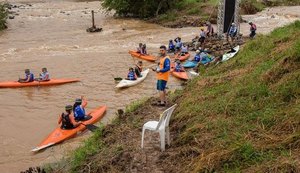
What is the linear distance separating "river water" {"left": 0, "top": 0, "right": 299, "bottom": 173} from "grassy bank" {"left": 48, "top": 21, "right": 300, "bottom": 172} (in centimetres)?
211

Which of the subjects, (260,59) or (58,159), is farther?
(260,59)

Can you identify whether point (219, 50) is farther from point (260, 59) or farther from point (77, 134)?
point (77, 134)

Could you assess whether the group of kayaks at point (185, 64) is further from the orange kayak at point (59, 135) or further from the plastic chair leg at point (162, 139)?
the plastic chair leg at point (162, 139)

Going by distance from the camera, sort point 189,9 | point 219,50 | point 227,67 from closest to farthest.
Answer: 1. point 227,67
2. point 219,50
3. point 189,9

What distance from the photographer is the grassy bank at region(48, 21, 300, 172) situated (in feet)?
17.5

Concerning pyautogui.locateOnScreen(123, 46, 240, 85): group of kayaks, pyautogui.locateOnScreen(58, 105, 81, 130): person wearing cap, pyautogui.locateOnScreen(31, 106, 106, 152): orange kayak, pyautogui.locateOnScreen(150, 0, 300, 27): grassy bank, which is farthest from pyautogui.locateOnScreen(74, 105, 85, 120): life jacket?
pyautogui.locateOnScreen(150, 0, 300, 27): grassy bank

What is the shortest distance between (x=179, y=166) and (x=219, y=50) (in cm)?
1399

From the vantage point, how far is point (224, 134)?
6.14 m

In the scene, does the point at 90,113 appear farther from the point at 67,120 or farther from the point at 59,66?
the point at 59,66

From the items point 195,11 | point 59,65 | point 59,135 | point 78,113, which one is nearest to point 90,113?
point 78,113

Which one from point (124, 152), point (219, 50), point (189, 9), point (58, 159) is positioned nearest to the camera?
point (124, 152)

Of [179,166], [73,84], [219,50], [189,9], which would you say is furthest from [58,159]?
[189,9]

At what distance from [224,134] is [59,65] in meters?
14.4

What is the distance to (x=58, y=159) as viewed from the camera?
341 inches
